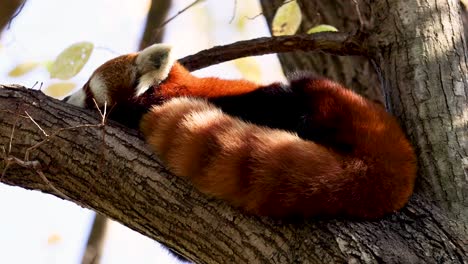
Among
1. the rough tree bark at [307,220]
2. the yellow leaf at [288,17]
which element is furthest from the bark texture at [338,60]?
the rough tree bark at [307,220]

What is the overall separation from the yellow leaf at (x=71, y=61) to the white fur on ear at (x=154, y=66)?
1.19ft

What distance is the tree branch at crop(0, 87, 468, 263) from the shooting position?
6.28ft

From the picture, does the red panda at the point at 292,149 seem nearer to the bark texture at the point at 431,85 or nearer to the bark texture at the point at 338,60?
the bark texture at the point at 431,85

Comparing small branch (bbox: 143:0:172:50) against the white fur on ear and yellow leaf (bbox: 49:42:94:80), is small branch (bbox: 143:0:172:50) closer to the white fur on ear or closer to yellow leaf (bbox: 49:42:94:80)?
yellow leaf (bbox: 49:42:94:80)

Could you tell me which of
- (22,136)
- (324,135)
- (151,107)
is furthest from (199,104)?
(22,136)

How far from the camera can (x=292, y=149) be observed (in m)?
2.04

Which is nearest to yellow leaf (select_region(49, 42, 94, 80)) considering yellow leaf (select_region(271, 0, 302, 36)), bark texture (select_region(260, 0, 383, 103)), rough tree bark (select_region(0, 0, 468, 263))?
rough tree bark (select_region(0, 0, 468, 263))

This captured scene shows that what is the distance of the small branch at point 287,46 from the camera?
101 inches

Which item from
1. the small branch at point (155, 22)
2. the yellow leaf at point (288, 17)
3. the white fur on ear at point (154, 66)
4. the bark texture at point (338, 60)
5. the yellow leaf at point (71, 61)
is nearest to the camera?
the white fur on ear at point (154, 66)

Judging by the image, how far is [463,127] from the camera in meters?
2.26

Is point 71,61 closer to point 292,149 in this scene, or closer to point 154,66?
point 154,66

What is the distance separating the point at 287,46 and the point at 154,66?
518 millimetres

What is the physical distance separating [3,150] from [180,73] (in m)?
0.83

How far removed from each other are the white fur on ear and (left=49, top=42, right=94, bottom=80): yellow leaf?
363 millimetres
